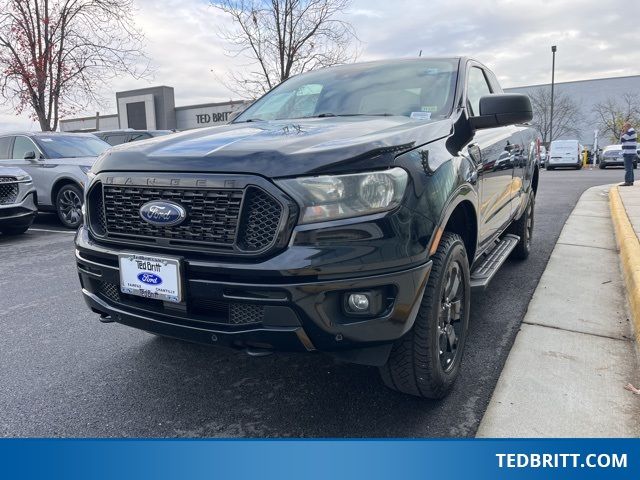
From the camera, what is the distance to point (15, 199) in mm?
7246

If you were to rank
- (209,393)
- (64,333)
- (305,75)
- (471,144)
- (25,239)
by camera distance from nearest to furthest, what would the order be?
(209,393)
(471,144)
(64,333)
(305,75)
(25,239)

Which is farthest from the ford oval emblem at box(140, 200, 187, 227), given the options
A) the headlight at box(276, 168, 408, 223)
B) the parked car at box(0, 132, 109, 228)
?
the parked car at box(0, 132, 109, 228)

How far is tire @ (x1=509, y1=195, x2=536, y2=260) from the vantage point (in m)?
5.01

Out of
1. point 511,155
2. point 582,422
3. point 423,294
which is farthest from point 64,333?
point 511,155

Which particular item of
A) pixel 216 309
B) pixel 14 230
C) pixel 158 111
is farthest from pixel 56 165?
pixel 158 111

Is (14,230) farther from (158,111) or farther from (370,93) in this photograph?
(158,111)

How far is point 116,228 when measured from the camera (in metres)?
2.37

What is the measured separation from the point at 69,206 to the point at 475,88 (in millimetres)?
7117

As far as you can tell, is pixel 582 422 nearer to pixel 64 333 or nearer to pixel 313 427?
pixel 313 427

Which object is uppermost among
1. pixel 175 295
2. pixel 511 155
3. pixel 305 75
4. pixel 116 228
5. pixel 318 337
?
pixel 305 75

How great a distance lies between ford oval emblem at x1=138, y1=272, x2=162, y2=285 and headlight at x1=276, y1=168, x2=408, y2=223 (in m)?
0.66

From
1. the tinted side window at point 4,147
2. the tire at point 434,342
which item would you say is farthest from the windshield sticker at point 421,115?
the tinted side window at point 4,147

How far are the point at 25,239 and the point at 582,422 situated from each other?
7.59 m

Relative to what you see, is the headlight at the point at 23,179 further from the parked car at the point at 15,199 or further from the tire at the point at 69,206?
the tire at the point at 69,206
